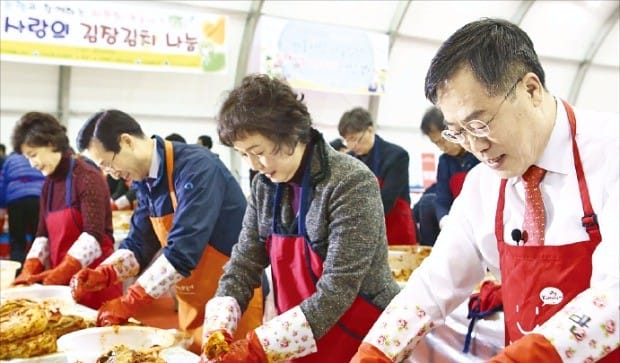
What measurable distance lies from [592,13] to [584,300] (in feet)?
35.4

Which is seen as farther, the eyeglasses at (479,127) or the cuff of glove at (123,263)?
the cuff of glove at (123,263)

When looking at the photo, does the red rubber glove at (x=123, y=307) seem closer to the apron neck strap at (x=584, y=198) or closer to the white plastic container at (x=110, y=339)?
the white plastic container at (x=110, y=339)

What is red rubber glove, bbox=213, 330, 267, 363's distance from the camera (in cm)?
141

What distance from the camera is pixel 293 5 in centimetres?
791

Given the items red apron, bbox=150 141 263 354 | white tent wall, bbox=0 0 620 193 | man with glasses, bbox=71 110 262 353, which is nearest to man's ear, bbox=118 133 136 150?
man with glasses, bbox=71 110 262 353

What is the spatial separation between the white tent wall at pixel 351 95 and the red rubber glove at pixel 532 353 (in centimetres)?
470

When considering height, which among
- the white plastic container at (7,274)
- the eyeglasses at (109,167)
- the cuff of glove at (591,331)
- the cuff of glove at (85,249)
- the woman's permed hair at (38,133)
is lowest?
the white plastic container at (7,274)

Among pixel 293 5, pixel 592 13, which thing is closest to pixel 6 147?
pixel 293 5

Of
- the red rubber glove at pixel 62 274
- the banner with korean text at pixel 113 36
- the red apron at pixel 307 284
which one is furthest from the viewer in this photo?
the banner with korean text at pixel 113 36

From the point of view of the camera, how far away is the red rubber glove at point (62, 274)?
8.54 ft

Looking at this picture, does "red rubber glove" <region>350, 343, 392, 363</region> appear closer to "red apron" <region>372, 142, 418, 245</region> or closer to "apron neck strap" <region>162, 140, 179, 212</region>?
"apron neck strap" <region>162, 140, 179, 212</region>

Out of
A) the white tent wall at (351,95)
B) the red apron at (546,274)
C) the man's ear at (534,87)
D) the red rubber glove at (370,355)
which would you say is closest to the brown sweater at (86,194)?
the red rubber glove at (370,355)

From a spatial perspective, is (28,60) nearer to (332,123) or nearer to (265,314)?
(332,123)

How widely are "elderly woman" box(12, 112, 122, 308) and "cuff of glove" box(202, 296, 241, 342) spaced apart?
1219mm
